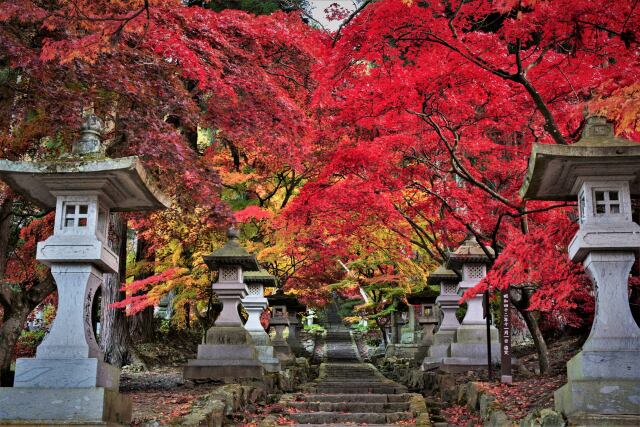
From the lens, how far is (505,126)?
1274 centimetres

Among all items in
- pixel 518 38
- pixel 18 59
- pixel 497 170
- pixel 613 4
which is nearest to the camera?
pixel 613 4

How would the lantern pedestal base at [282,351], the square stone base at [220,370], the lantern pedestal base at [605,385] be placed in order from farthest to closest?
the lantern pedestal base at [282,351] < the square stone base at [220,370] < the lantern pedestal base at [605,385]

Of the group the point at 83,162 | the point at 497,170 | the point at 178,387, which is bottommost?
the point at 178,387

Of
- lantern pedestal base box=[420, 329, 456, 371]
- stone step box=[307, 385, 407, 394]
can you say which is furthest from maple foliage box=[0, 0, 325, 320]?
lantern pedestal base box=[420, 329, 456, 371]

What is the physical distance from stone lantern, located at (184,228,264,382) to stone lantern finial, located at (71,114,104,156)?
6.65 meters

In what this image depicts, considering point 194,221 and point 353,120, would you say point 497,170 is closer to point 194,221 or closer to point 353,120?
point 353,120

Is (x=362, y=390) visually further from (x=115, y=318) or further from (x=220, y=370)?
(x=115, y=318)

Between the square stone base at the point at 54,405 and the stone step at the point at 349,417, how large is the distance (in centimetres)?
447

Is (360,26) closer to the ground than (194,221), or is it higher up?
higher up

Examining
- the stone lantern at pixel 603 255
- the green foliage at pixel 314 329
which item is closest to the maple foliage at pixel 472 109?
the stone lantern at pixel 603 255

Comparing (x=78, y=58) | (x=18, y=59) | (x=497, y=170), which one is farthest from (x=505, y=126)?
(x=18, y=59)

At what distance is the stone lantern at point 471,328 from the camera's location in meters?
14.8

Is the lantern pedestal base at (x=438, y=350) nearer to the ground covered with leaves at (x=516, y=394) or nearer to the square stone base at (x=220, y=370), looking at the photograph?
the ground covered with leaves at (x=516, y=394)

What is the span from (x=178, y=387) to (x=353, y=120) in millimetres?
6522
